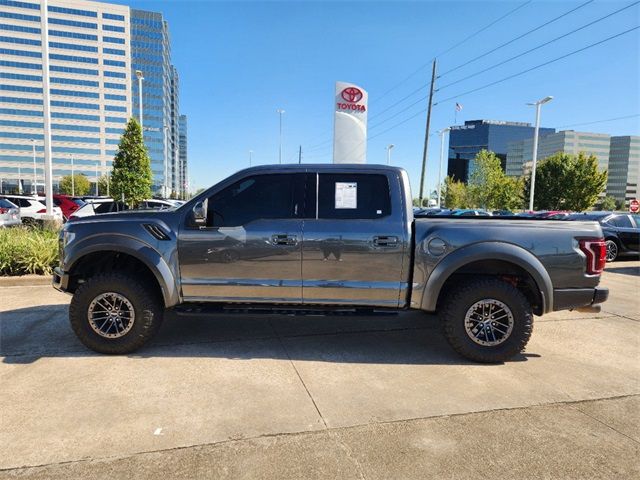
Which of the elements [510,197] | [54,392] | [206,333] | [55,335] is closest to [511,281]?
[206,333]

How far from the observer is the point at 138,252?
4.25 m

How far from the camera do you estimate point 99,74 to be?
104m

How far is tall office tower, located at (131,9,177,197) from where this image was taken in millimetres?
117000

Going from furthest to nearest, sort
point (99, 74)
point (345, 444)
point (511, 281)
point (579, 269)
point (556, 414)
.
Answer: point (99, 74) → point (511, 281) → point (579, 269) → point (556, 414) → point (345, 444)

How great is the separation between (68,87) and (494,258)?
406ft

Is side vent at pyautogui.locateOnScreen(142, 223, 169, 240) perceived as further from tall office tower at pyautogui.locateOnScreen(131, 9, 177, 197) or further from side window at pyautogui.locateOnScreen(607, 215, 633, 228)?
tall office tower at pyautogui.locateOnScreen(131, 9, 177, 197)

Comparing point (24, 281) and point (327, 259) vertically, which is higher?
point (327, 259)

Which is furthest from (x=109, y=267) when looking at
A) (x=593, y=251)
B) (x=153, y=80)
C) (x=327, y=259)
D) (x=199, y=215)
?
(x=153, y=80)

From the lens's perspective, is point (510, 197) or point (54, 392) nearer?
point (54, 392)

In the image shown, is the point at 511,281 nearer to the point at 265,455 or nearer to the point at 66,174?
the point at 265,455

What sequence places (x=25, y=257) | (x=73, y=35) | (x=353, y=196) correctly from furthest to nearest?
(x=73, y=35) < (x=25, y=257) < (x=353, y=196)

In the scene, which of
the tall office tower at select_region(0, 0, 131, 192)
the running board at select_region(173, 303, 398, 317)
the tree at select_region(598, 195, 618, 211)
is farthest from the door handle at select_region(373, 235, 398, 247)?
the tall office tower at select_region(0, 0, 131, 192)

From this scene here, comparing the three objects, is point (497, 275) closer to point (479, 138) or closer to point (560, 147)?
point (560, 147)

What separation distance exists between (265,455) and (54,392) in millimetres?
2026
